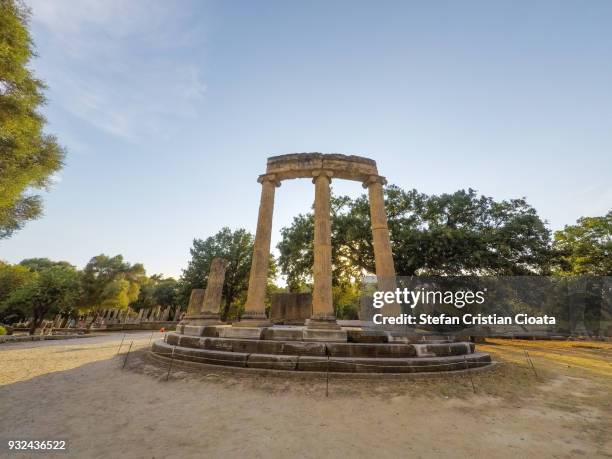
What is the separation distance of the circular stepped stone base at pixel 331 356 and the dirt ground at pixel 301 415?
558mm

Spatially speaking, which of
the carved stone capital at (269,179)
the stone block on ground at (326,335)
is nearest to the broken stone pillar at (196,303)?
the carved stone capital at (269,179)

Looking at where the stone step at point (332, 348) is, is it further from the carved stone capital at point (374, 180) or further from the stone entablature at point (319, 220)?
the carved stone capital at point (374, 180)

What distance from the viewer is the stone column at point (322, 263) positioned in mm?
9430

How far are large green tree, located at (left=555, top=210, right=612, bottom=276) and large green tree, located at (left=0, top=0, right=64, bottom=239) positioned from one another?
140 ft

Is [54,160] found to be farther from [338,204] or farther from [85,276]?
[85,276]

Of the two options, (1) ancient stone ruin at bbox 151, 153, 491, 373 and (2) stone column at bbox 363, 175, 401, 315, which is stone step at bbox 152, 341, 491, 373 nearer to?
(1) ancient stone ruin at bbox 151, 153, 491, 373

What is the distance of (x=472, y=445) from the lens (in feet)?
12.0

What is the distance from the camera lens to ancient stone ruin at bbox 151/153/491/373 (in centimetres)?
744

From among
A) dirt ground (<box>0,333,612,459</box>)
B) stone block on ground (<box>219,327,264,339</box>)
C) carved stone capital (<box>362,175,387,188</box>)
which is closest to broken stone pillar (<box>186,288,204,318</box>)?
stone block on ground (<box>219,327,264,339</box>)

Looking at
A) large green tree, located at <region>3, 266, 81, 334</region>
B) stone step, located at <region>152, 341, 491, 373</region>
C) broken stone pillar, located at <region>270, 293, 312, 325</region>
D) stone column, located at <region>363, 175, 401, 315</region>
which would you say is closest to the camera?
stone step, located at <region>152, 341, 491, 373</region>

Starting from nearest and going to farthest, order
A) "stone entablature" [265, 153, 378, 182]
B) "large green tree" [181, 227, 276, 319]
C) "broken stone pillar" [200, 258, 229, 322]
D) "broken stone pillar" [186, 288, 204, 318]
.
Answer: "stone entablature" [265, 153, 378, 182], "broken stone pillar" [200, 258, 229, 322], "broken stone pillar" [186, 288, 204, 318], "large green tree" [181, 227, 276, 319]

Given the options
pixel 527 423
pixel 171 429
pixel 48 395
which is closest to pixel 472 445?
pixel 527 423

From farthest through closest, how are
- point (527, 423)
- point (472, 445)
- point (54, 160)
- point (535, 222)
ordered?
point (535, 222) → point (54, 160) → point (527, 423) → point (472, 445)

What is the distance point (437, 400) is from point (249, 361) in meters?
4.76
